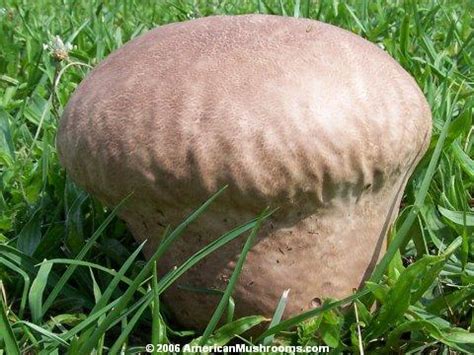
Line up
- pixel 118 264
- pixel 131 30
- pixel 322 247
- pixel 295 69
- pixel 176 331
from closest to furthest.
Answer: pixel 295 69 → pixel 322 247 → pixel 176 331 → pixel 118 264 → pixel 131 30

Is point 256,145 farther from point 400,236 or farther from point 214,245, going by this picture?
point 400,236

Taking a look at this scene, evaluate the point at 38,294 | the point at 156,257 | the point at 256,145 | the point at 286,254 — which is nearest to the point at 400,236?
the point at 286,254

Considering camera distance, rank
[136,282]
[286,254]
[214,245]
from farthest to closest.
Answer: [286,254]
[214,245]
[136,282]

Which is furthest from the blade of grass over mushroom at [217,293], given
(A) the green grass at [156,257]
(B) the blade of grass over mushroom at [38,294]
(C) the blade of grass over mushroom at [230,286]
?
(B) the blade of grass over mushroom at [38,294]

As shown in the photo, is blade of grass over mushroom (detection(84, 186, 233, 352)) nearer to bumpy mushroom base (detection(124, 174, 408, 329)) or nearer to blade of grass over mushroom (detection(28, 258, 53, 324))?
bumpy mushroom base (detection(124, 174, 408, 329))

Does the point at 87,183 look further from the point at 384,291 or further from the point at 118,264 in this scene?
the point at 384,291

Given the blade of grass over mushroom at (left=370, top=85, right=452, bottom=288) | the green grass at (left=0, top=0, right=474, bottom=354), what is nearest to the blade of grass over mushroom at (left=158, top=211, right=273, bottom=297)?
the green grass at (left=0, top=0, right=474, bottom=354)

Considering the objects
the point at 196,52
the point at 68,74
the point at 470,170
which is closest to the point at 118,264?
the point at 196,52
